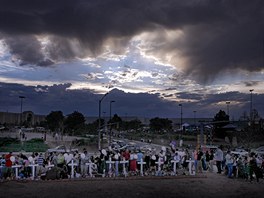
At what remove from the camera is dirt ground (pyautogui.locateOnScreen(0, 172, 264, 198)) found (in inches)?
705

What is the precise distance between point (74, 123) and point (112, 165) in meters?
92.0

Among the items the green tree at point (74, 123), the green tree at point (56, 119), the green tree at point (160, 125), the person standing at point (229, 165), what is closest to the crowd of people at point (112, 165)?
the person standing at point (229, 165)

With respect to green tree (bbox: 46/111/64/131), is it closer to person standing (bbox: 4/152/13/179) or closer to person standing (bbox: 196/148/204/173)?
person standing (bbox: 196/148/204/173)

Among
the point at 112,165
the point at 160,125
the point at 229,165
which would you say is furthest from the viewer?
the point at 160,125

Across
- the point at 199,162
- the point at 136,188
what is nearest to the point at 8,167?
the point at 136,188

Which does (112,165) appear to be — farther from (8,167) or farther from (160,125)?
(160,125)

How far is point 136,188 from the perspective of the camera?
19578 mm

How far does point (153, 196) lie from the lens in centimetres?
1766

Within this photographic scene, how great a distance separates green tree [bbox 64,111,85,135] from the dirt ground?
91834mm

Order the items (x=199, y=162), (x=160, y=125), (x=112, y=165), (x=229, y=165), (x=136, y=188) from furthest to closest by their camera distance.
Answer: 1. (x=160, y=125)
2. (x=199, y=162)
3. (x=229, y=165)
4. (x=112, y=165)
5. (x=136, y=188)

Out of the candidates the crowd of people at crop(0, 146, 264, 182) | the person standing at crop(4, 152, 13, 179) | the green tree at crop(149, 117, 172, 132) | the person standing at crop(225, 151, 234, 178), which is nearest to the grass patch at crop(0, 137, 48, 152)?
the crowd of people at crop(0, 146, 264, 182)

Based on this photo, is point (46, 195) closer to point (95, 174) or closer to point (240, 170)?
point (95, 174)

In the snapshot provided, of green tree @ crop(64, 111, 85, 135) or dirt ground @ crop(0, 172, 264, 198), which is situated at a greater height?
green tree @ crop(64, 111, 85, 135)

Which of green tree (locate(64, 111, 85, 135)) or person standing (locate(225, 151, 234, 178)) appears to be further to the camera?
green tree (locate(64, 111, 85, 135))
